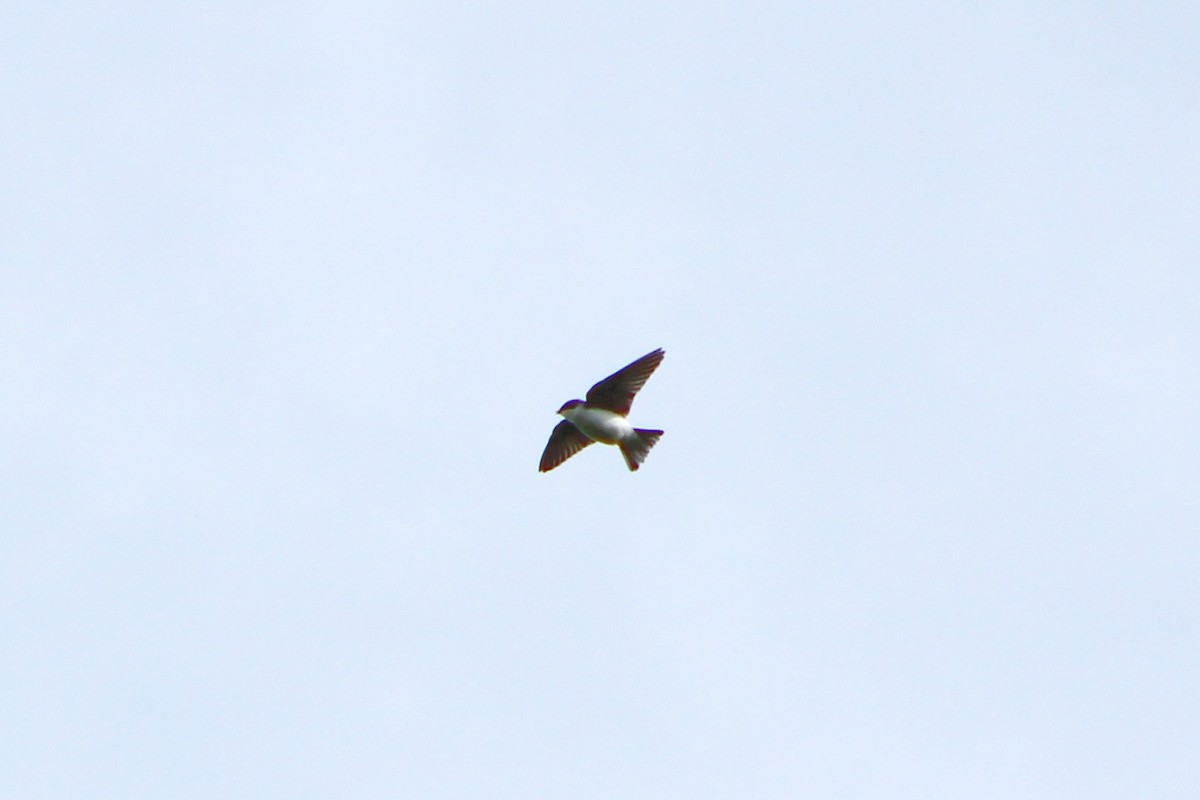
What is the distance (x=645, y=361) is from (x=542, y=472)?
2.21 meters

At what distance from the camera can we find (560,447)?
2041 cm

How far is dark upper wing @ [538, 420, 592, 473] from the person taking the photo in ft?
66.7

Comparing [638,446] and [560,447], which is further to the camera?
[560,447]

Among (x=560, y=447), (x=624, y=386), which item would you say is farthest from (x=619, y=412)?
(x=560, y=447)

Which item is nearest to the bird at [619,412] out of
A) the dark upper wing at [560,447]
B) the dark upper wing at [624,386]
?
the dark upper wing at [624,386]

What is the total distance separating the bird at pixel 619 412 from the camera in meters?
19.1

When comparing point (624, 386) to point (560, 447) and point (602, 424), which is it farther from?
point (560, 447)

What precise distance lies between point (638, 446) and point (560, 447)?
5.05ft

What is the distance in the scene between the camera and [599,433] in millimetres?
19156

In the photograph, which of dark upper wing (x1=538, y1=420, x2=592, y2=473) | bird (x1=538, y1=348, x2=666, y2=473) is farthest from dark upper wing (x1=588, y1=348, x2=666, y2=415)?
dark upper wing (x1=538, y1=420, x2=592, y2=473)

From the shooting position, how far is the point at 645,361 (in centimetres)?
1916

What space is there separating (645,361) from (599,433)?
102 cm

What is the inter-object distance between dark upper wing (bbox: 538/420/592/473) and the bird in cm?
92

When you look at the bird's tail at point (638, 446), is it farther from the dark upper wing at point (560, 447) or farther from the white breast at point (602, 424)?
the dark upper wing at point (560, 447)
